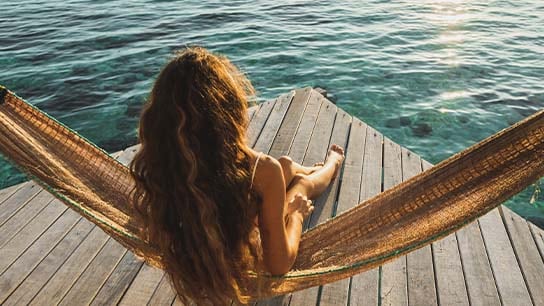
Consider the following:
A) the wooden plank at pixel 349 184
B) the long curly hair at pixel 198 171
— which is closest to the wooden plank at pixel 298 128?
the wooden plank at pixel 349 184

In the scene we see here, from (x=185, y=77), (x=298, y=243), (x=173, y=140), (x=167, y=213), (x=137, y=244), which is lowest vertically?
(x=298, y=243)

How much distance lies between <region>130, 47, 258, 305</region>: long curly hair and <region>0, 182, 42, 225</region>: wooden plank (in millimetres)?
2178

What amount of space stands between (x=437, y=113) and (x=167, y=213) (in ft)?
21.3

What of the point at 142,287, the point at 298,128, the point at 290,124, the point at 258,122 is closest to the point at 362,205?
the point at 142,287

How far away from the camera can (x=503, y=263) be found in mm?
3053

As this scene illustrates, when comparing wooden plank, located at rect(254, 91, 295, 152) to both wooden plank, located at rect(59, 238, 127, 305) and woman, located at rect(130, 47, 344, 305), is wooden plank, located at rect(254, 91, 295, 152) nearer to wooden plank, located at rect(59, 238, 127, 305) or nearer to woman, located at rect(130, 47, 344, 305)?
wooden plank, located at rect(59, 238, 127, 305)

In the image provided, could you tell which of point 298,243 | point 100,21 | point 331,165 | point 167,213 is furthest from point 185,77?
point 100,21

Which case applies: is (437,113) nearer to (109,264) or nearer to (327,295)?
(327,295)

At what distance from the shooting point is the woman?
178 centimetres

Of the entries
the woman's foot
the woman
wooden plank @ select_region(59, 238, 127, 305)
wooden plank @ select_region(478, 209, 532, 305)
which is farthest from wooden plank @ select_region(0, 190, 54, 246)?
wooden plank @ select_region(478, 209, 532, 305)

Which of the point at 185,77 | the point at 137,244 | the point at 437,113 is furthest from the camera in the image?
the point at 437,113

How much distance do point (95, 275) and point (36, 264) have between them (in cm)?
47

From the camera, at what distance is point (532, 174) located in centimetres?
206

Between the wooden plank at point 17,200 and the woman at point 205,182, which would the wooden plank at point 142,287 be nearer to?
the woman at point 205,182
